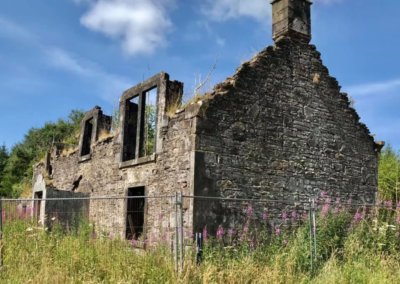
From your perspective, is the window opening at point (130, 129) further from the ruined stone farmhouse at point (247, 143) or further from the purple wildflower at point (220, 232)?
the purple wildflower at point (220, 232)

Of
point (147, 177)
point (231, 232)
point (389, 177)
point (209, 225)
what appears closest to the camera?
point (209, 225)

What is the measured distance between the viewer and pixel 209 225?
32.8ft

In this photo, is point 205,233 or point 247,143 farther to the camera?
point 247,143

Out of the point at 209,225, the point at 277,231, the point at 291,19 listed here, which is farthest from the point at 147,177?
the point at 291,19

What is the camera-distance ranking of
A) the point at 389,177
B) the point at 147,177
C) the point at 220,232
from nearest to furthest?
the point at 220,232, the point at 147,177, the point at 389,177

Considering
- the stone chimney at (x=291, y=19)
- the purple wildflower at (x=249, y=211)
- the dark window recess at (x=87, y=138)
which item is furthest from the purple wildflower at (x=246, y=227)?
the dark window recess at (x=87, y=138)

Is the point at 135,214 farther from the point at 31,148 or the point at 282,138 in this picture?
the point at 31,148

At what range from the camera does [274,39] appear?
12625 millimetres

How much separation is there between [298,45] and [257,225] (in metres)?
5.00

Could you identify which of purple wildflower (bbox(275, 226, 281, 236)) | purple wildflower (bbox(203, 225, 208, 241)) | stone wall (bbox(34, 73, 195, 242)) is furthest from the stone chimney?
purple wildflower (bbox(203, 225, 208, 241))

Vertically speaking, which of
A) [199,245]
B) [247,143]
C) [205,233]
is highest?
[247,143]

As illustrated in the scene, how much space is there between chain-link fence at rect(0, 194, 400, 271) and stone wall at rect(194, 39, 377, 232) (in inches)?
6.1

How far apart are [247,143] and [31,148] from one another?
33.0 meters

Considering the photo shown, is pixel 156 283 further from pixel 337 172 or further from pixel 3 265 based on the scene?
pixel 337 172
